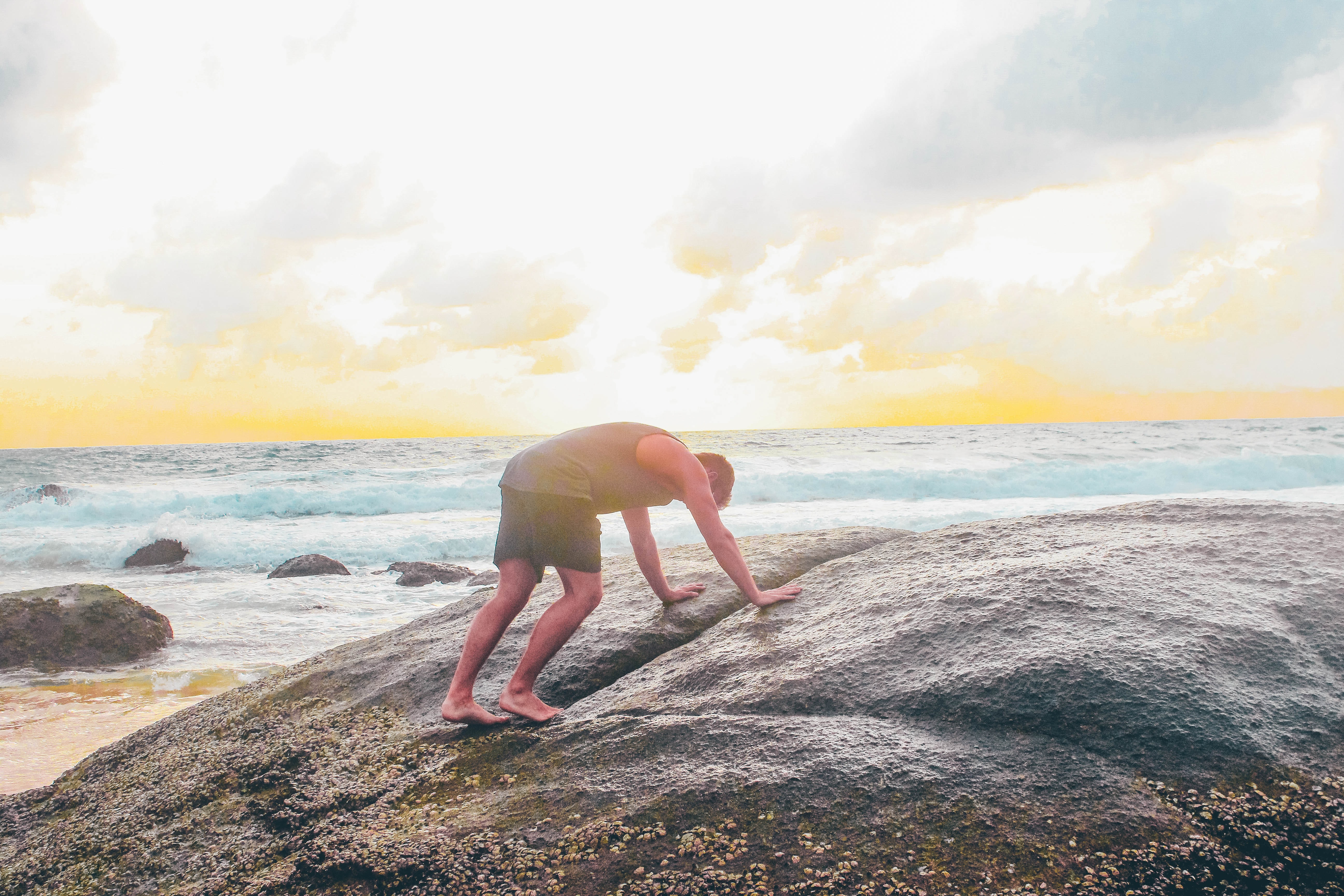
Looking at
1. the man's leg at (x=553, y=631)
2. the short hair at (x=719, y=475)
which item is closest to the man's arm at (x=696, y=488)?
the short hair at (x=719, y=475)

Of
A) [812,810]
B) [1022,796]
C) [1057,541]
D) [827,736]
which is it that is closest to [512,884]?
[812,810]

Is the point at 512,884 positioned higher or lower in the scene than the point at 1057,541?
lower

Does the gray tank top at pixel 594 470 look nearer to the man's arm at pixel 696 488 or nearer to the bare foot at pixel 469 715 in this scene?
the man's arm at pixel 696 488

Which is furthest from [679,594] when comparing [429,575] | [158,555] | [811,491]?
[811,491]

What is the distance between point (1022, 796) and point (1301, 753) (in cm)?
95

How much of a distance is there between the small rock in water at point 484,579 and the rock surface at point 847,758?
900cm

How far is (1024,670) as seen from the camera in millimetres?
2814

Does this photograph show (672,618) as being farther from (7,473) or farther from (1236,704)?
(7,473)

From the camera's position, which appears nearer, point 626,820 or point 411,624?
point 626,820

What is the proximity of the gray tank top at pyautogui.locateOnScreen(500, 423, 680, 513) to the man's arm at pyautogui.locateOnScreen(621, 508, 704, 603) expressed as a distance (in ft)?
0.94

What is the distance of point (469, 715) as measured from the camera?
3467 millimetres

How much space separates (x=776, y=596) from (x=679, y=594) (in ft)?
2.15

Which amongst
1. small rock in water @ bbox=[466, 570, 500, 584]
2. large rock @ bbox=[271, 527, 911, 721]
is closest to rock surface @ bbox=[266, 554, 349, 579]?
small rock in water @ bbox=[466, 570, 500, 584]

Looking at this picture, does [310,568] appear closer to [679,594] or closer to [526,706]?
[679,594]
